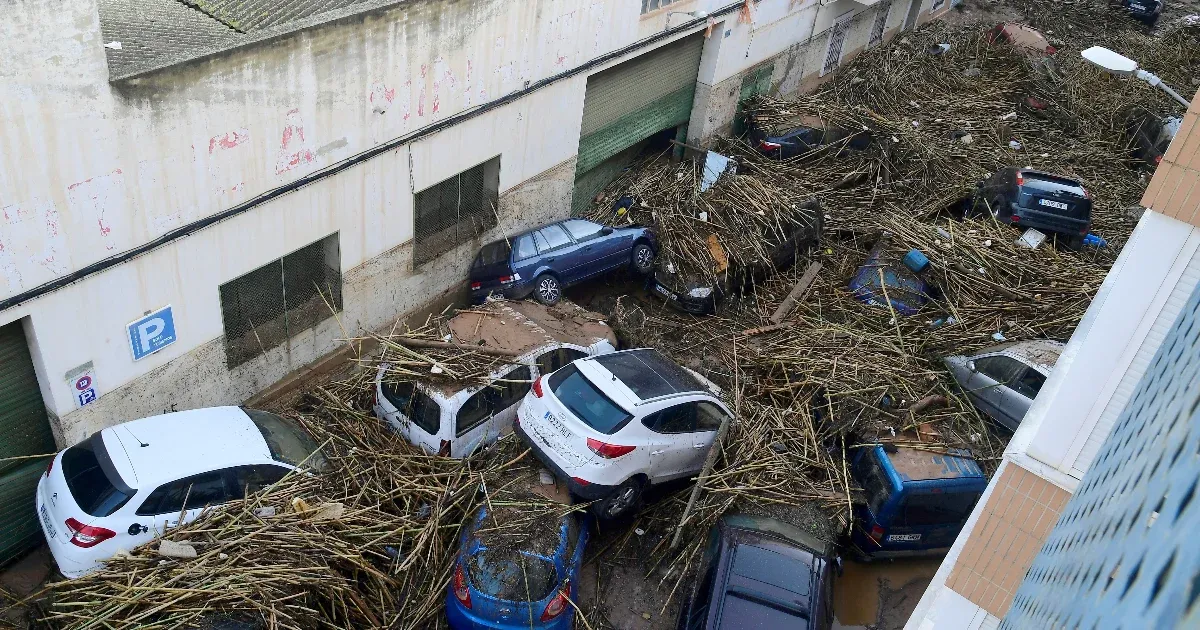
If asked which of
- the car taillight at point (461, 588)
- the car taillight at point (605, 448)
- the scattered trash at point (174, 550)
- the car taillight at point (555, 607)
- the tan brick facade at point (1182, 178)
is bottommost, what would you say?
the car taillight at point (555, 607)

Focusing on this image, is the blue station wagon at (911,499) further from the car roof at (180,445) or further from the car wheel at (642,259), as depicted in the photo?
the car roof at (180,445)

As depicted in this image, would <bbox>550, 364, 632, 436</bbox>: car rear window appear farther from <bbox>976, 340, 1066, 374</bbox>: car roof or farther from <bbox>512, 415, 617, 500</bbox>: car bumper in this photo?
<bbox>976, 340, 1066, 374</bbox>: car roof

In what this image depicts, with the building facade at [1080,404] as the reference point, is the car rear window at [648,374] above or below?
below

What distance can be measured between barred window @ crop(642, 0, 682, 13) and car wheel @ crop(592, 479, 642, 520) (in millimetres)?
9625

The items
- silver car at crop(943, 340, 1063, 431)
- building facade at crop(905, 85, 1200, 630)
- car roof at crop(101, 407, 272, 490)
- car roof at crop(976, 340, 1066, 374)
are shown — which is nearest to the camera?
building facade at crop(905, 85, 1200, 630)

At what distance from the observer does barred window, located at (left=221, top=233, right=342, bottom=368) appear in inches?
462

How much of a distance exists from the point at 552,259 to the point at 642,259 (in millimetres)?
1919

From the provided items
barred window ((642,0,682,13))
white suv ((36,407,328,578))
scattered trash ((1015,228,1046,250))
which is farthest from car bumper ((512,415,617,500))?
scattered trash ((1015,228,1046,250))

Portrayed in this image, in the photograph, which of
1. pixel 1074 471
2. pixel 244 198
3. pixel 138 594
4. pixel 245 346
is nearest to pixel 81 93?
pixel 244 198

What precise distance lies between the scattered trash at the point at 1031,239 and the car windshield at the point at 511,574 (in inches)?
446

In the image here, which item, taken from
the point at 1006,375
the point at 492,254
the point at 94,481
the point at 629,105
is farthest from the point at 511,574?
the point at 629,105

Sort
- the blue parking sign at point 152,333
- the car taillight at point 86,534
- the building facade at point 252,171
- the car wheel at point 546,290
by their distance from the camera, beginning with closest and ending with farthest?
the car taillight at point 86,534
the building facade at point 252,171
the blue parking sign at point 152,333
the car wheel at point 546,290

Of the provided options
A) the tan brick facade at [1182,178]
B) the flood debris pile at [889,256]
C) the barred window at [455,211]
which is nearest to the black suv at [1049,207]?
the flood debris pile at [889,256]

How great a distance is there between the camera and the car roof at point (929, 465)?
35.3 ft
